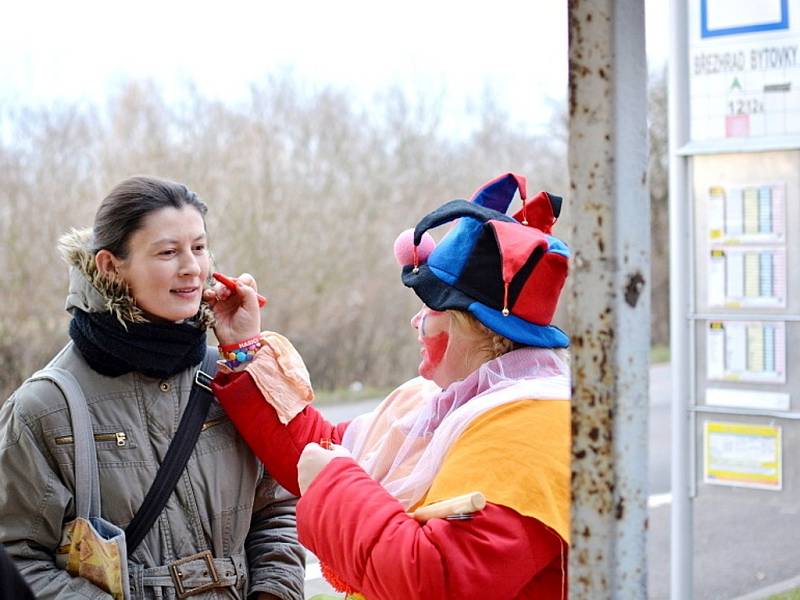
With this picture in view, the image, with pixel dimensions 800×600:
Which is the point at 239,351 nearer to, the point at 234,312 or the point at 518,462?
the point at 234,312

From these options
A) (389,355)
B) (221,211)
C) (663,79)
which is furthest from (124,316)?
(663,79)

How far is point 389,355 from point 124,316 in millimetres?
13843

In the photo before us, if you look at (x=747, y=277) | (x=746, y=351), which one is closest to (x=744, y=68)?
(x=747, y=277)

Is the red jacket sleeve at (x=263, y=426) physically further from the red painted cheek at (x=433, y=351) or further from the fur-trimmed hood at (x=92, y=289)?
the red painted cheek at (x=433, y=351)

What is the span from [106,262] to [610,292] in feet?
4.68

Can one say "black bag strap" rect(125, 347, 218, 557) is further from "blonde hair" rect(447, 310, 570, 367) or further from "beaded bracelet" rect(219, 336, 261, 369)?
"blonde hair" rect(447, 310, 570, 367)

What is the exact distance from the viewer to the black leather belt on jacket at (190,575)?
2.53 meters

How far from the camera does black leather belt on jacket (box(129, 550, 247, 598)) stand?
253 centimetres

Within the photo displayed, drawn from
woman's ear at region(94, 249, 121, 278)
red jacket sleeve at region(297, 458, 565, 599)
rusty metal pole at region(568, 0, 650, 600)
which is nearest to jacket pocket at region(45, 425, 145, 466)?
woman's ear at region(94, 249, 121, 278)

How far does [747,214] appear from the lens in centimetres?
476

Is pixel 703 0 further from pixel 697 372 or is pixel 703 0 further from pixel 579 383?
pixel 579 383

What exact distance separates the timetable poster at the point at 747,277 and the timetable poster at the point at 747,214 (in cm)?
5

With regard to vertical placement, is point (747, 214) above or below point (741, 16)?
below

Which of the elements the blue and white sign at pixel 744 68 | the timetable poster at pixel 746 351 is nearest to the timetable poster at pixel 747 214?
the blue and white sign at pixel 744 68
